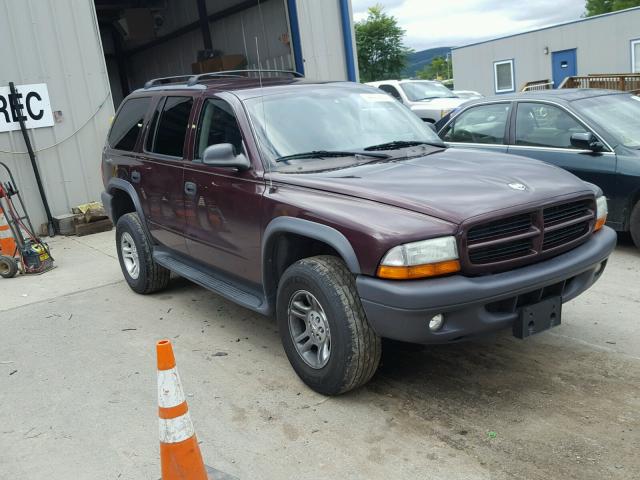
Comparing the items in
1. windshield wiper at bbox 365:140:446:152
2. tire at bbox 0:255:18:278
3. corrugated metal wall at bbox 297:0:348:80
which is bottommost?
tire at bbox 0:255:18:278

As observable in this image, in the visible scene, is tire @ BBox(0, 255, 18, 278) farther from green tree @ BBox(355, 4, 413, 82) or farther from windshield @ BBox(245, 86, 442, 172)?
green tree @ BBox(355, 4, 413, 82)

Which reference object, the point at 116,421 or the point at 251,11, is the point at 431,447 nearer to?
the point at 116,421

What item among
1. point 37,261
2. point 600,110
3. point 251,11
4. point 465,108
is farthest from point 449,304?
point 251,11

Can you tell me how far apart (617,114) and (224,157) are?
4.64m

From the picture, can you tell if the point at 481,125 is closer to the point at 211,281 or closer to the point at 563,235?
the point at 563,235

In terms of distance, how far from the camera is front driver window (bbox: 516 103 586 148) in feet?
21.6

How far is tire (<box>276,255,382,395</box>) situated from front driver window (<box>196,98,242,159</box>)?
1208mm

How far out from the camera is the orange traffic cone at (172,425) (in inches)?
106

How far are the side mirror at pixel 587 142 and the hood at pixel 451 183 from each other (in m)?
2.42

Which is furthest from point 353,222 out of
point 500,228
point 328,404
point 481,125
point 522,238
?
point 481,125

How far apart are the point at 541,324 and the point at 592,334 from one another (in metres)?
1.22

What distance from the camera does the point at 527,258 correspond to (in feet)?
11.1

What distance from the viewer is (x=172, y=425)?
2711 millimetres

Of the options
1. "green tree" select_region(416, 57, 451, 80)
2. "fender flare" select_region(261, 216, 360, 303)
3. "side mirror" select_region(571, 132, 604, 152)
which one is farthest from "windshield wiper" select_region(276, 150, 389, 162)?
"green tree" select_region(416, 57, 451, 80)
